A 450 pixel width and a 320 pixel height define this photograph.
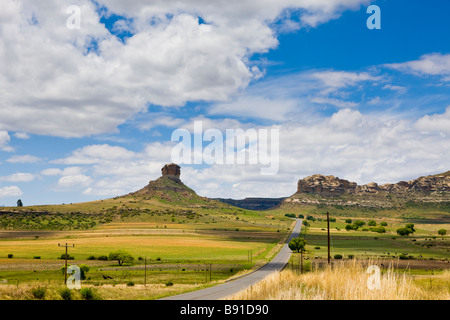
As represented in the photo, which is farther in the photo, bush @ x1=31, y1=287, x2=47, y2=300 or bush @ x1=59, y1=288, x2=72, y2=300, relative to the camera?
bush @ x1=59, y1=288, x2=72, y2=300

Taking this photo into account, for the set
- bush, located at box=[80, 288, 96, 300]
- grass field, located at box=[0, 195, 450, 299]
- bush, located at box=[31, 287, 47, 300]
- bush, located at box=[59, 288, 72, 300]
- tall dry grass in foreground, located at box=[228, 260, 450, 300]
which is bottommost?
grass field, located at box=[0, 195, 450, 299]

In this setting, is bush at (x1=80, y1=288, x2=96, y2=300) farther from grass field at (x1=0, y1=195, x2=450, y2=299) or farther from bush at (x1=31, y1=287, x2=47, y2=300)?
bush at (x1=31, y1=287, x2=47, y2=300)

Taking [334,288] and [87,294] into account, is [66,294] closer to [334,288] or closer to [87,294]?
[87,294]

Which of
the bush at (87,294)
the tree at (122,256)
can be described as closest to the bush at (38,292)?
the bush at (87,294)

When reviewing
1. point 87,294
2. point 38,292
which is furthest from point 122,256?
point 38,292

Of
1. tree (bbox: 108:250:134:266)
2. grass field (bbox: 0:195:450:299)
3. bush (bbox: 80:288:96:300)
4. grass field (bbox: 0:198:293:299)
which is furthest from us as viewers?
tree (bbox: 108:250:134:266)

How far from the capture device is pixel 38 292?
3203 cm

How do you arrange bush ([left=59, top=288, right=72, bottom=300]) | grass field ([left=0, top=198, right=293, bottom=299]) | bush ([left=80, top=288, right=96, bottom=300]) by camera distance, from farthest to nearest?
grass field ([left=0, top=198, right=293, bottom=299]) → bush ([left=80, top=288, right=96, bottom=300]) → bush ([left=59, top=288, right=72, bottom=300])

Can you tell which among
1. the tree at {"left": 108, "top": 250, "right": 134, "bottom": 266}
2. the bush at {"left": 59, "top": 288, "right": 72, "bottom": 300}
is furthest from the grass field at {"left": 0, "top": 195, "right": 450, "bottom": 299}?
the tree at {"left": 108, "top": 250, "right": 134, "bottom": 266}

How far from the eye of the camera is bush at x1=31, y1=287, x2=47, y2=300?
1245 inches

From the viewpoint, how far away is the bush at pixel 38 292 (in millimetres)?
31625

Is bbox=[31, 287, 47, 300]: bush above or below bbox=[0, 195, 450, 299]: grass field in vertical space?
above
